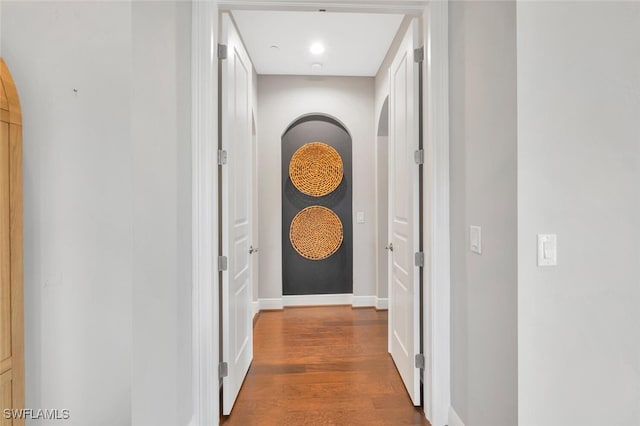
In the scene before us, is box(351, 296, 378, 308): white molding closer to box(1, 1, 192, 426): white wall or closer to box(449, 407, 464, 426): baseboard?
box(449, 407, 464, 426): baseboard

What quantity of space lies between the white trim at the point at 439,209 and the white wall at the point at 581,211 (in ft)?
1.88

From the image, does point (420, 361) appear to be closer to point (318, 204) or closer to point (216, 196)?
point (216, 196)

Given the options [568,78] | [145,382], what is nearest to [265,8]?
[568,78]

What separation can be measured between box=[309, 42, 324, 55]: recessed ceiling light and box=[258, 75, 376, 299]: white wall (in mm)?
619

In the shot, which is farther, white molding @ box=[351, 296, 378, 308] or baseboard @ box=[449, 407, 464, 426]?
white molding @ box=[351, 296, 378, 308]

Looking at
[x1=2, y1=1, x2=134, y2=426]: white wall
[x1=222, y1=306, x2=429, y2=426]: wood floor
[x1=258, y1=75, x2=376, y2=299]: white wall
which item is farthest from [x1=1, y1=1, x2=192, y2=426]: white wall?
[x1=258, y1=75, x2=376, y2=299]: white wall

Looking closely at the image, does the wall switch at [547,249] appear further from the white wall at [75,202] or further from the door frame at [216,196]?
the white wall at [75,202]

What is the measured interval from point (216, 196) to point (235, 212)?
0.31 meters

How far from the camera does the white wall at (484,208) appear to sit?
1299mm

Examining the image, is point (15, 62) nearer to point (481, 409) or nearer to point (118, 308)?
point (118, 308)

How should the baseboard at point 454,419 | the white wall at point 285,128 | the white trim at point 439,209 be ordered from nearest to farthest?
the baseboard at point 454,419, the white trim at point 439,209, the white wall at point 285,128

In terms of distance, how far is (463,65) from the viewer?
1.66 meters

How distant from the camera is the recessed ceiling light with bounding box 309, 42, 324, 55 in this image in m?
3.21
